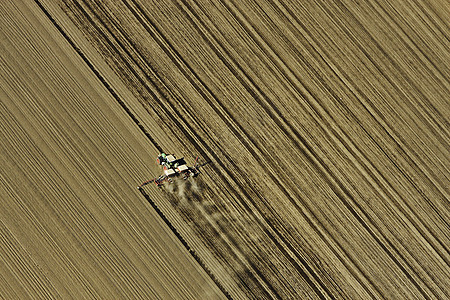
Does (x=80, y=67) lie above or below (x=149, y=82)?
above

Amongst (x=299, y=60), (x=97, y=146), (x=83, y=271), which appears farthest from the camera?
(x=299, y=60)

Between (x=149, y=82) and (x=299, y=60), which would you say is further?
(x=299, y=60)

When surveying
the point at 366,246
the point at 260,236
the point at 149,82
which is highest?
the point at 149,82

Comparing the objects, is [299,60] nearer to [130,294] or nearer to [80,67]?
[80,67]

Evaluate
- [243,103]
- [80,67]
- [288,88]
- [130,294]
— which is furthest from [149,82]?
[130,294]

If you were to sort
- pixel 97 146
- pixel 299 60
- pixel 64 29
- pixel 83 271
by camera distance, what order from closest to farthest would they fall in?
1. pixel 83 271
2. pixel 97 146
3. pixel 64 29
4. pixel 299 60

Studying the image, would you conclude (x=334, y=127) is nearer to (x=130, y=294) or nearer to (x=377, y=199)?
(x=377, y=199)
